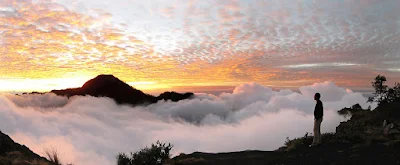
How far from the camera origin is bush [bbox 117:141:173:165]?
12.1 metres

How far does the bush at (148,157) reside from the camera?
12109 mm

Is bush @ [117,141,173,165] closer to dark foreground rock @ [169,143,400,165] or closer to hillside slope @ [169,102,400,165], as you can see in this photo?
hillside slope @ [169,102,400,165]

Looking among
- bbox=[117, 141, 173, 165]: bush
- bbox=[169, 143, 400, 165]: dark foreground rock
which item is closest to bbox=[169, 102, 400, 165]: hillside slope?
bbox=[169, 143, 400, 165]: dark foreground rock

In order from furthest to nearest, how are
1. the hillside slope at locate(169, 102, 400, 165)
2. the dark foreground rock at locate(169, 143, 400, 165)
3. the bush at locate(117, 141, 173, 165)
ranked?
the bush at locate(117, 141, 173, 165) → the hillside slope at locate(169, 102, 400, 165) → the dark foreground rock at locate(169, 143, 400, 165)

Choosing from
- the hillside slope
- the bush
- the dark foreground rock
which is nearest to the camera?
the dark foreground rock

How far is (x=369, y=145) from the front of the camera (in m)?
12.6

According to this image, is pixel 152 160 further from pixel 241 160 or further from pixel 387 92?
pixel 387 92

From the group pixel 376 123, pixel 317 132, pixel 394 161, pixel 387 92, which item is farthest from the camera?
pixel 387 92

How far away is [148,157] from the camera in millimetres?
12195

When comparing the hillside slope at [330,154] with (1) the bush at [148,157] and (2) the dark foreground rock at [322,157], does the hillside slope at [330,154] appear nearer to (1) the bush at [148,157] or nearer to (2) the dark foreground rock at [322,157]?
(2) the dark foreground rock at [322,157]

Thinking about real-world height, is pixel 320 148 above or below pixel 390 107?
below

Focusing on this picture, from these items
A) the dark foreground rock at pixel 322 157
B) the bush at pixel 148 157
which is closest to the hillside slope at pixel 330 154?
the dark foreground rock at pixel 322 157

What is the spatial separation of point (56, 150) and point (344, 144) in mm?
12324

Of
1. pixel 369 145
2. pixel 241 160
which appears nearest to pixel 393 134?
pixel 369 145
